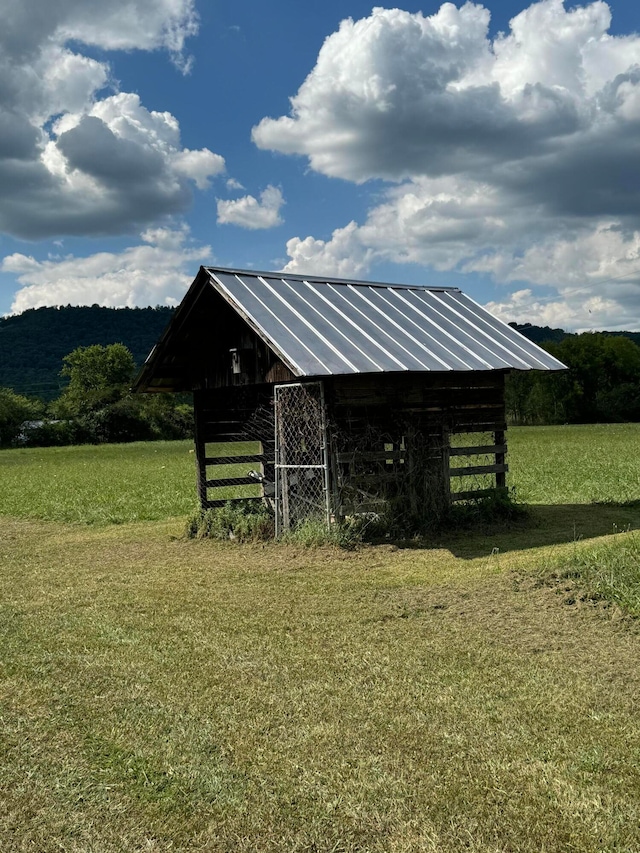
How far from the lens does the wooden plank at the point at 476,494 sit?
14367 millimetres

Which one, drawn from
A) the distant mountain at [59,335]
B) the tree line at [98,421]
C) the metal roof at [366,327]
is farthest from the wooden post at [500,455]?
the distant mountain at [59,335]

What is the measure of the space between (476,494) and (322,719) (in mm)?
9568

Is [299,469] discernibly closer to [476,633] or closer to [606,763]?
[476,633]

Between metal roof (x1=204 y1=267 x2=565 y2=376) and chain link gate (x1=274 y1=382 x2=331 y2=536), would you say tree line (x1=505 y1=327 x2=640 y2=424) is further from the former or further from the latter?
chain link gate (x1=274 y1=382 x2=331 y2=536)

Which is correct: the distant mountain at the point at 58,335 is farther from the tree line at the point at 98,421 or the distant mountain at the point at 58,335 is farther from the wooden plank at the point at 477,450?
the wooden plank at the point at 477,450

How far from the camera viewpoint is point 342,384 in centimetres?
1288

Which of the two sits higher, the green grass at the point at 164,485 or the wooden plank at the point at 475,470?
the wooden plank at the point at 475,470

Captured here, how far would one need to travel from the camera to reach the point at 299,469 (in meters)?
13.8

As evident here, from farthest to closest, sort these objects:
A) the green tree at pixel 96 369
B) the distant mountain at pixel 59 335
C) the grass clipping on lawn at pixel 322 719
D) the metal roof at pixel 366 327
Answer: the distant mountain at pixel 59 335 → the green tree at pixel 96 369 → the metal roof at pixel 366 327 → the grass clipping on lawn at pixel 322 719

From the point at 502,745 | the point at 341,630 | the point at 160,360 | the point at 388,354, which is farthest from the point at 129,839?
the point at 160,360

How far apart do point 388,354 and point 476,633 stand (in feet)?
20.6

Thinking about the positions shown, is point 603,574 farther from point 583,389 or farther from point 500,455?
point 583,389

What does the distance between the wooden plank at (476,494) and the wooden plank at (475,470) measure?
1.12 feet

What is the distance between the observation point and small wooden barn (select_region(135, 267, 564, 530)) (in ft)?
41.9
